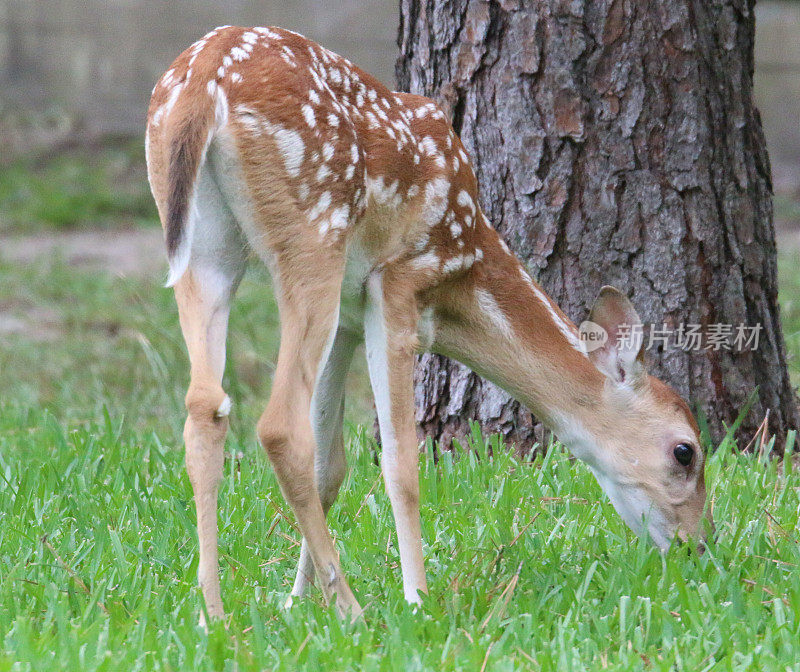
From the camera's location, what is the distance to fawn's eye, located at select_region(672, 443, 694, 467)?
13.4 ft

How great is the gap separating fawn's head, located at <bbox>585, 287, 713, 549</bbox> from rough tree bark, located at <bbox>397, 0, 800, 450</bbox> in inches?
40.4

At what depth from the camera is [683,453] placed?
4.08m

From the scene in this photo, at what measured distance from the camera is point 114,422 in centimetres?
601

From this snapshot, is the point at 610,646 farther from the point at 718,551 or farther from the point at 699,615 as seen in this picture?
the point at 718,551

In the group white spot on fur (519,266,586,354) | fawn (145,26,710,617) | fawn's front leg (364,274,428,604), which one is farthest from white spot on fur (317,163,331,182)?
white spot on fur (519,266,586,354)

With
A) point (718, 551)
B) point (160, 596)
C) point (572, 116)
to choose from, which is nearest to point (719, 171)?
point (572, 116)

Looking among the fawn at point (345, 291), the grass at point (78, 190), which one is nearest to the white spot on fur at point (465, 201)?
the fawn at point (345, 291)

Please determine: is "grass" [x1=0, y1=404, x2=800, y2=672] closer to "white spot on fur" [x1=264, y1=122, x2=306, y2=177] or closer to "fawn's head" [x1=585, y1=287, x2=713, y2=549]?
"fawn's head" [x1=585, y1=287, x2=713, y2=549]

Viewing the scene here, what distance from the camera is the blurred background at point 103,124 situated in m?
9.58

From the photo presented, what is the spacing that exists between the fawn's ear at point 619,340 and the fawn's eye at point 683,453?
0.26m

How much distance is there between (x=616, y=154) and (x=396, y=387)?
6.06 feet

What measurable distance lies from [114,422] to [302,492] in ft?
9.26

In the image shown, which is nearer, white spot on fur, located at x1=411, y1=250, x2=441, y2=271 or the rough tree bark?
white spot on fur, located at x1=411, y1=250, x2=441, y2=271

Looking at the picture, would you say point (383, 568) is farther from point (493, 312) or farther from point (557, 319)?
point (557, 319)
